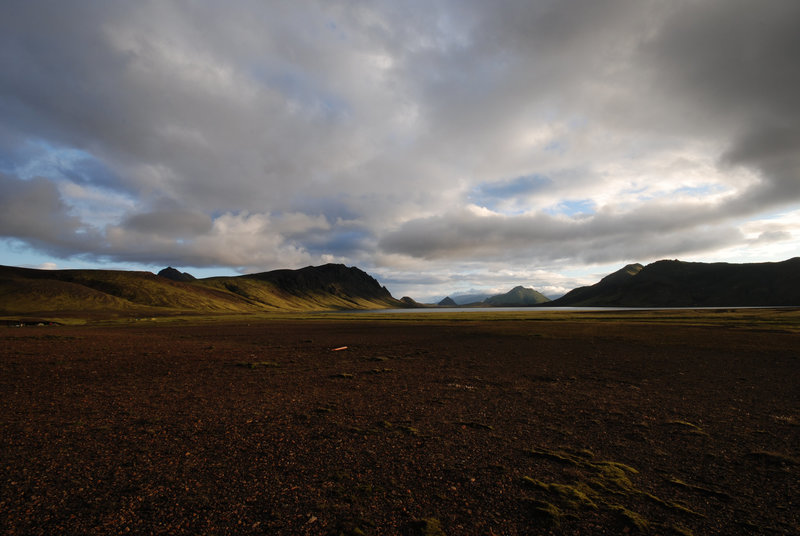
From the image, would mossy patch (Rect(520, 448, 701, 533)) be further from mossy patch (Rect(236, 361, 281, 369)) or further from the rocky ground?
mossy patch (Rect(236, 361, 281, 369))

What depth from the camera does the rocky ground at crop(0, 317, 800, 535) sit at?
6871 millimetres

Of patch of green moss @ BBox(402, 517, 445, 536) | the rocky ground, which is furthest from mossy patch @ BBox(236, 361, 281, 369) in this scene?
patch of green moss @ BBox(402, 517, 445, 536)

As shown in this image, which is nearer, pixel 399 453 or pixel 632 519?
pixel 632 519

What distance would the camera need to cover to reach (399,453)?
1002 centimetres

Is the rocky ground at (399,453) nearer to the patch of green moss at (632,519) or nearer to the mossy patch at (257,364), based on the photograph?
the patch of green moss at (632,519)

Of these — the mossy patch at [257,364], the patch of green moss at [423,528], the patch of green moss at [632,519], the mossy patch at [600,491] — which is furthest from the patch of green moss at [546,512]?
the mossy patch at [257,364]

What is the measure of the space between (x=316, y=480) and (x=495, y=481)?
4.51m

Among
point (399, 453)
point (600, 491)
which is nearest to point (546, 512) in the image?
point (600, 491)

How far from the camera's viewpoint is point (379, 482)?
8344mm

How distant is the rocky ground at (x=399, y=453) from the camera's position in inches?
271

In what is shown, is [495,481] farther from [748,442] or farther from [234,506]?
[748,442]

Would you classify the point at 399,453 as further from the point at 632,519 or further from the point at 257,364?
the point at 257,364

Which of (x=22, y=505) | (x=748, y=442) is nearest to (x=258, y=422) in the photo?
(x=22, y=505)

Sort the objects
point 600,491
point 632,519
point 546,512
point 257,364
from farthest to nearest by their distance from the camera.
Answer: point 257,364 → point 600,491 → point 546,512 → point 632,519
